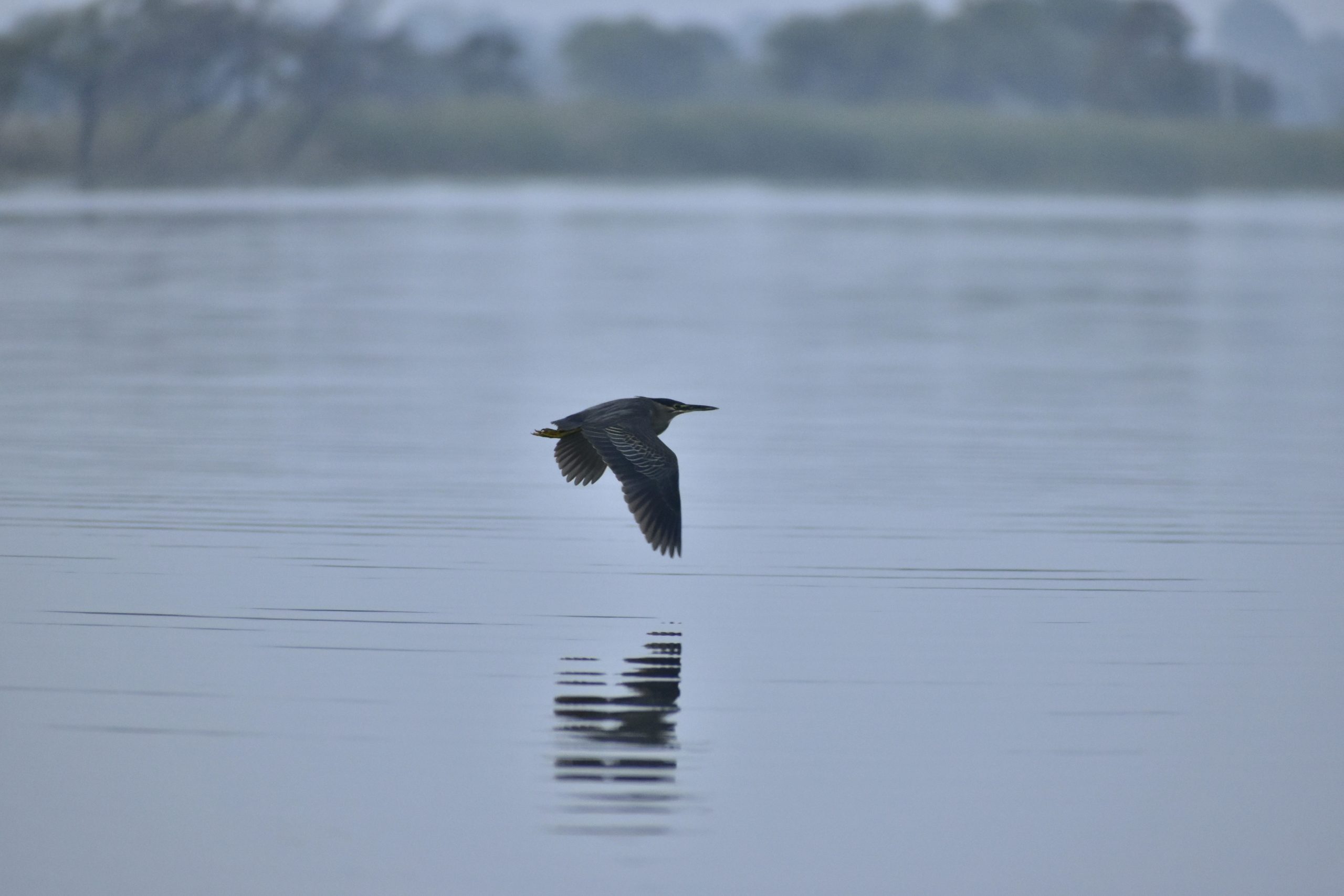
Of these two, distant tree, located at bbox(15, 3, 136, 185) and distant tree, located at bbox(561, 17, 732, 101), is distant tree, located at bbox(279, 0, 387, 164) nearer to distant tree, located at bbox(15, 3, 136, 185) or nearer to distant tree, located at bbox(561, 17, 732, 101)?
distant tree, located at bbox(15, 3, 136, 185)

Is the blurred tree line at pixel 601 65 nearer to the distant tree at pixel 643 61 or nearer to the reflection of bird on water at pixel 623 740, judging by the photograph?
the distant tree at pixel 643 61

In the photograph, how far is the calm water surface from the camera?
5.46 metres

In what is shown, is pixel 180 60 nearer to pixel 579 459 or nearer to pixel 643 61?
pixel 643 61

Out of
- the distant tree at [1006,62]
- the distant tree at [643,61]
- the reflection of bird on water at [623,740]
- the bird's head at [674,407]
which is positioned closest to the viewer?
the reflection of bird on water at [623,740]

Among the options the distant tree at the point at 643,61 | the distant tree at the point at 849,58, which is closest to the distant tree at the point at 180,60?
the distant tree at the point at 849,58

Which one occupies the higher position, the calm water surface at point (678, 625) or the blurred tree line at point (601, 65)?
the blurred tree line at point (601, 65)

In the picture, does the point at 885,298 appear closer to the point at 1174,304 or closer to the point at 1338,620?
the point at 1174,304

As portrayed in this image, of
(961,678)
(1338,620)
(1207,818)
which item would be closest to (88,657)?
(961,678)

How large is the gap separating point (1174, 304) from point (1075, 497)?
582 inches

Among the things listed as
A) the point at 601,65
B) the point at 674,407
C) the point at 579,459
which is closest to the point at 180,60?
the point at 601,65

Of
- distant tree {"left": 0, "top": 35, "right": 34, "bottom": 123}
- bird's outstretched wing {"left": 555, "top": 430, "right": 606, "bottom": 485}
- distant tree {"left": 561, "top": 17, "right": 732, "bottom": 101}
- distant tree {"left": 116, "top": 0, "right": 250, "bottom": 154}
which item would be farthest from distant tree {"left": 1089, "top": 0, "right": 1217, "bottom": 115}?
bird's outstretched wing {"left": 555, "top": 430, "right": 606, "bottom": 485}

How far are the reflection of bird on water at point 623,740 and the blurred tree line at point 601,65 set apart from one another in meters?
67.4

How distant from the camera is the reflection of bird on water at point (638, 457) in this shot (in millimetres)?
7488

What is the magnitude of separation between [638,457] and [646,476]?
0.09m
